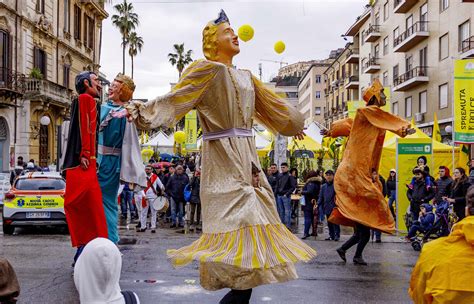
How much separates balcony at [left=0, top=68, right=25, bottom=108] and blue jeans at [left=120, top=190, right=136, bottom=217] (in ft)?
45.1

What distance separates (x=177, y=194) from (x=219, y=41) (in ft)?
35.6

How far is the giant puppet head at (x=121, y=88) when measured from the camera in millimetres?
6469

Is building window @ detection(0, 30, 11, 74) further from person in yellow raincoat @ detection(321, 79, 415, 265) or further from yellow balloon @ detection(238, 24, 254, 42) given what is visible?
person in yellow raincoat @ detection(321, 79, 415, 265)

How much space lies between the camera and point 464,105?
47.4ft

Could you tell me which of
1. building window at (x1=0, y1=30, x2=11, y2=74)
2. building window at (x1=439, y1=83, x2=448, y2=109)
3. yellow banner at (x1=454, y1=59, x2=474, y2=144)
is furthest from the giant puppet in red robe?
building window at (x1=439, y1=83, x2=448, y2=109)

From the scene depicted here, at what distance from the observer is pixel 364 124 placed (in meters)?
8.90

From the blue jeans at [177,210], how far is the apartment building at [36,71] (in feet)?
41.8

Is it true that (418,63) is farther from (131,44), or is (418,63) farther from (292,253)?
(292,253)

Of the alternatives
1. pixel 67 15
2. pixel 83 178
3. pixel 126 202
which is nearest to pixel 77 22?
pixel 67 15

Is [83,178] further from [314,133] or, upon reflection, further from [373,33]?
[373,33]

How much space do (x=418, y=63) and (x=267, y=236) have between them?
1446 inches

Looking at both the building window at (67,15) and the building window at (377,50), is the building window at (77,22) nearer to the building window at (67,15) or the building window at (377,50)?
the building window at (67,15)

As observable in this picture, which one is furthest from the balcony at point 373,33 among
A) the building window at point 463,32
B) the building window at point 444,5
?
the building window at point 463,32

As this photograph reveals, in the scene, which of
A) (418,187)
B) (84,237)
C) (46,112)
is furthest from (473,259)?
(46,112)
